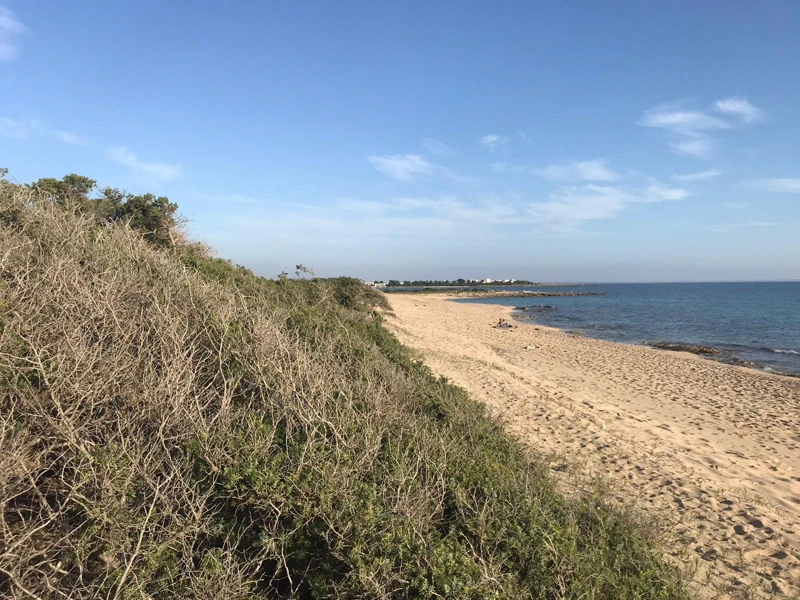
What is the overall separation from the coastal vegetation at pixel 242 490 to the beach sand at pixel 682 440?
1.33 m

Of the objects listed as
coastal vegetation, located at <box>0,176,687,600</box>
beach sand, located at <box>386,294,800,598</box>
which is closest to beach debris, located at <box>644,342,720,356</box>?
beach sand, located at <box>386,294,800,598</box>

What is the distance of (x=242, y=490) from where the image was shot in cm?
312

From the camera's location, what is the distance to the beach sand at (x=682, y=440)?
4.70 meters

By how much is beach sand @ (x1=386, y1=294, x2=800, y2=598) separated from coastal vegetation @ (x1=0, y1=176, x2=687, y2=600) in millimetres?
1331

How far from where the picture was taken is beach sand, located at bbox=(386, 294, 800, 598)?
4.70 m

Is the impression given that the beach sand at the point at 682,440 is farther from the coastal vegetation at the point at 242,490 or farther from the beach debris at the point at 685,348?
the beach debris at the point at 685,348

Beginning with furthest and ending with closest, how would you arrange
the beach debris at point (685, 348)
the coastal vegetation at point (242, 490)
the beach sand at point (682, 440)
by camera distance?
the beach debris at point (685, 348)
the beach sand at point (682, 440)
the coastal vegetation at point (242, 490)

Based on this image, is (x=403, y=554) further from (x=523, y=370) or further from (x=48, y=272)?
(x=523, y=370)

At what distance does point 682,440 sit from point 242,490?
331 inches

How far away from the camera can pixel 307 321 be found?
23.5 ft

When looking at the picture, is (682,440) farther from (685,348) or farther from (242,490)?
(685,348)

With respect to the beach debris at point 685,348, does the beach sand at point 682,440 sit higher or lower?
higher

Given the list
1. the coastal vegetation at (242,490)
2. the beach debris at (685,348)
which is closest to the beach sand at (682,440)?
the coastal vegetation at (242,490)

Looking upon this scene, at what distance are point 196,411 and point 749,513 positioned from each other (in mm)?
6482
